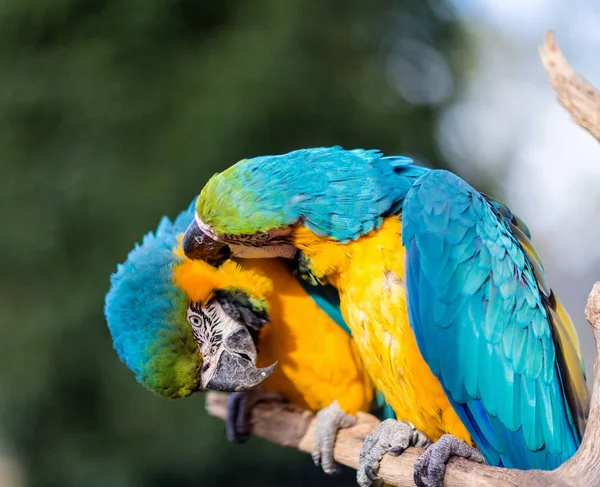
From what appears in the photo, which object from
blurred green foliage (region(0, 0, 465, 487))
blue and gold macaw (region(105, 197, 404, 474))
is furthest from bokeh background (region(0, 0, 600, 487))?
blue and gold macaw (region(105, 197, 404, 474))

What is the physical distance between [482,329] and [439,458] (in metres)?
0.35

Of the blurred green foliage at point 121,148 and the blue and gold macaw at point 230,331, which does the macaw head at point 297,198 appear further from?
the blurred green foliage at point 121,148

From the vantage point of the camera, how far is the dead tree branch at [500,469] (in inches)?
54.9

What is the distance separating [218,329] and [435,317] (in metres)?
0.68

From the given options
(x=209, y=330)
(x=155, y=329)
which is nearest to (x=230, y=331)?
(x=209, y=330)

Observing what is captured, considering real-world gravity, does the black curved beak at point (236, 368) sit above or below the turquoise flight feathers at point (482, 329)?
below

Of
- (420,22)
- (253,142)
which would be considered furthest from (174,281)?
(420,22)

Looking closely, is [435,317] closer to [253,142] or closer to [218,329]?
[218,329]

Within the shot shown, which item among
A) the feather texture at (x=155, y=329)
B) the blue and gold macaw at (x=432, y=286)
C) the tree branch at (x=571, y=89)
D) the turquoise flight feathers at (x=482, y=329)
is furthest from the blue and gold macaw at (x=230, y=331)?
the tree branch at (x=571, y=89)

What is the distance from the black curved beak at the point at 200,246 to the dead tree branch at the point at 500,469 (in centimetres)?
78

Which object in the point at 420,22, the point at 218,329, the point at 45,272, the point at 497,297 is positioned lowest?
the point at 45,272

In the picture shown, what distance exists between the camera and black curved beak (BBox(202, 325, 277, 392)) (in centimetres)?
192

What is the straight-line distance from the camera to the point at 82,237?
393 cm

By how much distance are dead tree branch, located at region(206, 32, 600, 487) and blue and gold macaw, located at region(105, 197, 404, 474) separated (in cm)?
9
